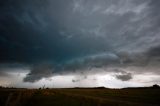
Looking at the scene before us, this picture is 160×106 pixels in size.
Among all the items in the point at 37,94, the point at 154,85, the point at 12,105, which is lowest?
the point at 12,105

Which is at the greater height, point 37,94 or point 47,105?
point 37,94

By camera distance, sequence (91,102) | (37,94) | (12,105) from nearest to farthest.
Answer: (12,105) < (91,102) < (37,94)

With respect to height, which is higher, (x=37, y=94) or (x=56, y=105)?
(x=37, y=94)

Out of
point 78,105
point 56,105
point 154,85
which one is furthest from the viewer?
point 154,85

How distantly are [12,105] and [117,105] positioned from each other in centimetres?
1742

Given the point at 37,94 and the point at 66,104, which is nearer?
the point at 66,104

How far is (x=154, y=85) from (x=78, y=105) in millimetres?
132769

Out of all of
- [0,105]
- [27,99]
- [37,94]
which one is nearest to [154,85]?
[37,94]

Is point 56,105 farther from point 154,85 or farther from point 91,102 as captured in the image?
point 154,85

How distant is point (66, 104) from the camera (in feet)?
127

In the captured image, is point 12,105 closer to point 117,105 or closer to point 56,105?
point 117,105

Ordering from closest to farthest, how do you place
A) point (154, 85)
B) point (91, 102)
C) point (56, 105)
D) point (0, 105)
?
point (0, 105) → point (91, 102) → point (56, 105) → point (154, 85)

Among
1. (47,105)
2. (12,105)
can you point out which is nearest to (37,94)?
(47,105)

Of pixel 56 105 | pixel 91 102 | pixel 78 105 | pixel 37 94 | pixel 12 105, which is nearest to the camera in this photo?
pixel 12 105
